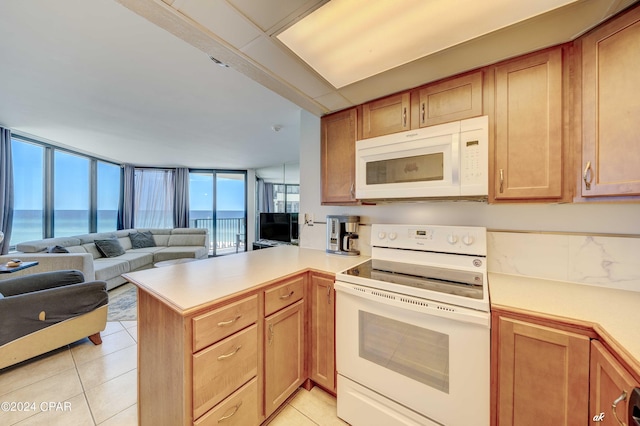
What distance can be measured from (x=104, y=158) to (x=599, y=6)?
277 inches

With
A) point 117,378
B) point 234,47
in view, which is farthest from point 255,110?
point 117,378

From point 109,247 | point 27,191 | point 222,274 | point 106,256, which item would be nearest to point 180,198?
point 109,247

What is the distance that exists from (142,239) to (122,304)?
235cm

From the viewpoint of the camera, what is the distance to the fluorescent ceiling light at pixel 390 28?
1.02m

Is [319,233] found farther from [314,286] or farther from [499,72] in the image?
[499,72]

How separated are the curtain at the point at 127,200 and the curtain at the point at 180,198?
2.92ft

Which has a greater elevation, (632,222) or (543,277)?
(632,222)

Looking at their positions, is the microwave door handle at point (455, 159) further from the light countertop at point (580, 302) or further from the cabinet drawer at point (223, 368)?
the cabinet drawer at point (223, 368)

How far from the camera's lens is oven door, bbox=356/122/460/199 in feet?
4.56

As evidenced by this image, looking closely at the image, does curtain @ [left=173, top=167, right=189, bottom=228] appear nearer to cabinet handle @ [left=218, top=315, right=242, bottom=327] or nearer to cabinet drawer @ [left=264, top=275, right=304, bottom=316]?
cabinet drawer @ [left=264, top=275, right=304, bottom=316]

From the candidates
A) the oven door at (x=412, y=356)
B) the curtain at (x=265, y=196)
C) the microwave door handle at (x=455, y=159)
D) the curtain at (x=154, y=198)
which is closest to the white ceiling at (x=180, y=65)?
the microwave door handle at (x=455, y=159)

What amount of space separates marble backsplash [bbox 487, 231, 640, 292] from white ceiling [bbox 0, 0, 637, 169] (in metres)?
1.03

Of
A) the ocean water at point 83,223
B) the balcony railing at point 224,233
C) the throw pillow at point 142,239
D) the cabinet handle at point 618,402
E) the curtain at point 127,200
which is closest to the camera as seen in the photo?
the cabinet handle at point 618,402

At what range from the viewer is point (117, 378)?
6.06ft
